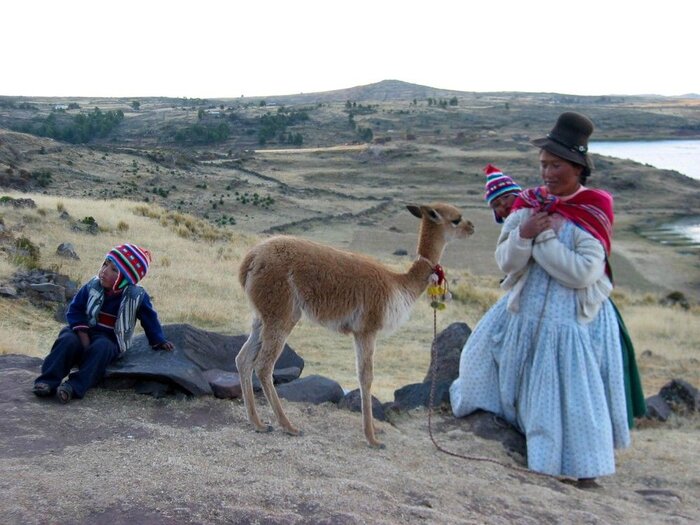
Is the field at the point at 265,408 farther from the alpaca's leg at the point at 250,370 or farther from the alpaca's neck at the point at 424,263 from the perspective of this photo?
the alpaca's neck at the point at 424,263

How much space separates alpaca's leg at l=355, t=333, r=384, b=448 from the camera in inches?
226

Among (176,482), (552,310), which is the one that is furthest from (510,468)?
(176,482)

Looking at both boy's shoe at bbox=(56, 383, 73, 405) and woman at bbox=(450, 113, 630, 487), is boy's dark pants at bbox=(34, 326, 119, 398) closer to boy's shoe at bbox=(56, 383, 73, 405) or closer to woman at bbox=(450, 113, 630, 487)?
boy's shoe at bbox=(56, 383, 73, 405)

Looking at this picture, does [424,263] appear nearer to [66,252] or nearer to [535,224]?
[535,224]

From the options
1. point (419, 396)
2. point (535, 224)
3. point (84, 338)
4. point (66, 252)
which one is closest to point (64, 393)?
point (84, 338)

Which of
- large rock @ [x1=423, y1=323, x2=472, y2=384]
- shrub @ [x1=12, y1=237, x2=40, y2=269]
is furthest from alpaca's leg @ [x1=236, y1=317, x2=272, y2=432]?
shrub @ [x1=12, y1=237, x2=40, y2=269]

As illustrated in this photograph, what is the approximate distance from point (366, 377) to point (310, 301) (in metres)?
0.73

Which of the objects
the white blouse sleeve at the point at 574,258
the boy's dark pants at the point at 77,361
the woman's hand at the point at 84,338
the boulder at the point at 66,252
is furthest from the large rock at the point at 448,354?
the boulder at the point at 66,252

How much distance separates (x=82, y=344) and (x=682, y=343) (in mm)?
15265

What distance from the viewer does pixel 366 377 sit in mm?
5824

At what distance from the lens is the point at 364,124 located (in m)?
94.7

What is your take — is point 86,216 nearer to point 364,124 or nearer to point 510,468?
point 510,468

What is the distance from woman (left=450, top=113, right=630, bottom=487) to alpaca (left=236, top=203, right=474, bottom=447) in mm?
1005

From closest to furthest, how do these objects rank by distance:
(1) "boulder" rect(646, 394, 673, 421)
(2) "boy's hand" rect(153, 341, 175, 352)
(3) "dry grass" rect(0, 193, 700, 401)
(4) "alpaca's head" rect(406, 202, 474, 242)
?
(4) "alpaca's head" rect(406, 202, 474, 242) < (2) "boy's hand" rect(153, 341, 175, 352) < (1) "boulder" rect(646, 394, 673, 421) < (3) "dry grass" rect(0, 193, 700, 401)
